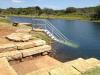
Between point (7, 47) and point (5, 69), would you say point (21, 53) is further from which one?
point (5, 69)

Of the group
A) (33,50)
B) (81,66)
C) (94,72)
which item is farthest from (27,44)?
(94,72)

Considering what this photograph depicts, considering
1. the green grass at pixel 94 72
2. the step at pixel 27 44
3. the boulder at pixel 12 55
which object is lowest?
the boulder at pixel 12 55

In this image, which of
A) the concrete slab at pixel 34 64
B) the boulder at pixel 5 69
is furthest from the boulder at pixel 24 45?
the boulder at pixel 5 69

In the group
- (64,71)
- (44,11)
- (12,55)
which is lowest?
(44,11)

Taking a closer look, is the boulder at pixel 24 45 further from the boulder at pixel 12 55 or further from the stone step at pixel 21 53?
the boulder at pixel 12 55

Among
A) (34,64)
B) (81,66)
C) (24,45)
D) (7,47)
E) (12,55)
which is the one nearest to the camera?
(81,66)

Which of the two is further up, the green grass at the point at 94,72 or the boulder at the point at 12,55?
the green grass at the point at 94,72

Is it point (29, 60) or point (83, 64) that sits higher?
point (83, 64)

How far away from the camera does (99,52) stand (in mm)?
17109

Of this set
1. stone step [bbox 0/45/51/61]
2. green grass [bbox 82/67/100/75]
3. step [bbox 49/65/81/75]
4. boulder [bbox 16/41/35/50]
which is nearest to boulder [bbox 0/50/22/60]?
stone step [bbox 0/45/51/61]

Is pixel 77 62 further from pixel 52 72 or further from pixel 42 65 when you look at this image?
pixel 42 65

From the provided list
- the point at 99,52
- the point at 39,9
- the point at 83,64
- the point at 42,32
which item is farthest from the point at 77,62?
the point at 39,9

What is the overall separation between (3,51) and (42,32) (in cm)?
1047

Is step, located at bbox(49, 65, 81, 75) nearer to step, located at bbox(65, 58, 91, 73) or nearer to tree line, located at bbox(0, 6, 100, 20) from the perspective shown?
step, located at bbox(65, 58, 91, 73)
